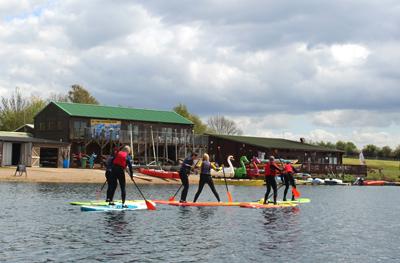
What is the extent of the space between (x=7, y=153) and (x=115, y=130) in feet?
42.3

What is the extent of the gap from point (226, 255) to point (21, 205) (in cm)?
1287

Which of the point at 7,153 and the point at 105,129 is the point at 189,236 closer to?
the point at 7,153

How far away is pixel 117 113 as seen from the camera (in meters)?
71.3

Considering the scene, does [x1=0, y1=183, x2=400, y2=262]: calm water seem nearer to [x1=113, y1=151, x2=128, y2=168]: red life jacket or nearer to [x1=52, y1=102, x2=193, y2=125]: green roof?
[x1=113, y1=151, x2=128, y2=168]: red life jacket

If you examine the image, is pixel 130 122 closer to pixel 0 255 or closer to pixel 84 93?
pixel 84 93

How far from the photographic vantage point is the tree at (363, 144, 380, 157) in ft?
501

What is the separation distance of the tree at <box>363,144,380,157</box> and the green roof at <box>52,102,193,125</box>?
9007 cm

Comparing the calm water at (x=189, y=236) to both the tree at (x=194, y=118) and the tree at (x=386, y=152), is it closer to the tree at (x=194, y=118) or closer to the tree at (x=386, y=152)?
the tree at (x=194, y=118)

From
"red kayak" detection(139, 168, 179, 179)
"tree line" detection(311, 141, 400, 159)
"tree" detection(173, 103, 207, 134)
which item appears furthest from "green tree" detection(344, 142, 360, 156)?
"red kayak" detection(139, 168, 179, 179)

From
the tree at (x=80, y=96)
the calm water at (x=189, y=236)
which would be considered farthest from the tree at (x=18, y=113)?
the calm water at (x=189, y=236)

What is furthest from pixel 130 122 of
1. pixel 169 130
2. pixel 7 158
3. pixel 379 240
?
pixel 379 240

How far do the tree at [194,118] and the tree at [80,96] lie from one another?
15.6 m

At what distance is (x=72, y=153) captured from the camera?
65000mm

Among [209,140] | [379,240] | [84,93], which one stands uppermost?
[84,93]
